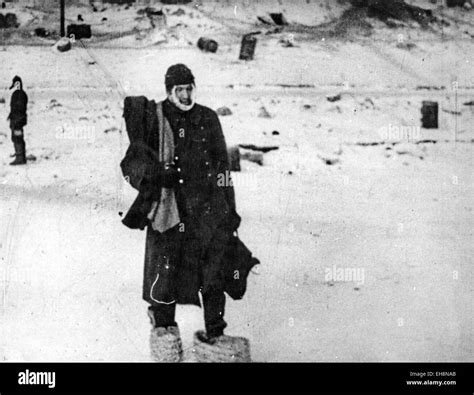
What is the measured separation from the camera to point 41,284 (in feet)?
11.5

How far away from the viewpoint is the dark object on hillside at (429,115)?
3.88 m

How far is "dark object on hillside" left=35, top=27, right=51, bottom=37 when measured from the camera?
384cm

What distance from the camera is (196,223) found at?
327 cm

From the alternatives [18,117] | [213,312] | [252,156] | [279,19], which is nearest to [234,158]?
[252,156]

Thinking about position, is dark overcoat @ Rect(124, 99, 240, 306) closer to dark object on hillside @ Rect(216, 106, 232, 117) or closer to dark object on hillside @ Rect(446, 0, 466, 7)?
dark object on hillside @ Rect(216, 106, 232, 117)

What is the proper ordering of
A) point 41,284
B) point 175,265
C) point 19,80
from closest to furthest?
point 175,265 < point 41,284 < point 19,80

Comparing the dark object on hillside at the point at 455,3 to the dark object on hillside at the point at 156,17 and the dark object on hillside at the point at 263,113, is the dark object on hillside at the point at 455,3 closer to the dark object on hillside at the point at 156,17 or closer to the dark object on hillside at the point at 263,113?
the dark object on hillside at the point at 263,113

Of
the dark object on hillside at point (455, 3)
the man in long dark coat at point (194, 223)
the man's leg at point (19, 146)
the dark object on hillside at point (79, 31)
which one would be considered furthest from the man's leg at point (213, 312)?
the dark object on hillside at point (455, 3)

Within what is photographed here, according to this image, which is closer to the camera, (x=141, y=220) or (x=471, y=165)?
(x=141, y=220)

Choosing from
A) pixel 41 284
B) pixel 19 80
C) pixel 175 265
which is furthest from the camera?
pixel 19 80

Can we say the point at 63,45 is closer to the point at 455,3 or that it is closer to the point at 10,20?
the point at 10,20

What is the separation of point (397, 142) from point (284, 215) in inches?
31.5
